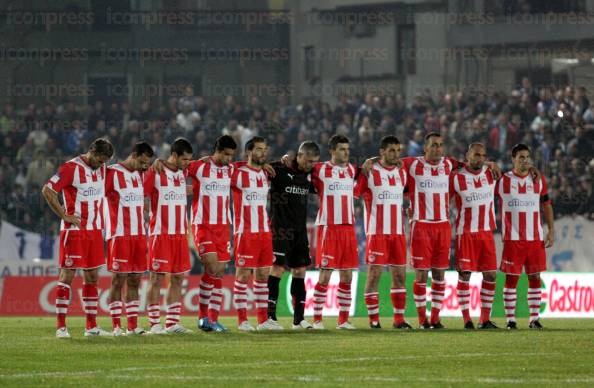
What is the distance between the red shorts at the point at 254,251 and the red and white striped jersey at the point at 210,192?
33 centimetres

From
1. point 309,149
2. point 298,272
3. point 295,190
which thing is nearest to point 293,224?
point 295,190

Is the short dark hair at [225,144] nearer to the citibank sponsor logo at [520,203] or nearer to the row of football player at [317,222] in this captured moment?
the row of football player at [317,222]

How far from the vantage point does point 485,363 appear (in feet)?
36.5

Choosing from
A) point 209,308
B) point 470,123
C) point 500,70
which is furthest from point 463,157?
point 209,308

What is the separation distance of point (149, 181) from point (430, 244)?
3648mm

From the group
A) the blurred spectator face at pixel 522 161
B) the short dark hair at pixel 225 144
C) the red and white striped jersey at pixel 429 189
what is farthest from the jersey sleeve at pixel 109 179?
the blurred spectator face at pixel 522 161

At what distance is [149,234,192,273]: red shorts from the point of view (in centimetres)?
1484

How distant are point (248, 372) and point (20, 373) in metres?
1.89

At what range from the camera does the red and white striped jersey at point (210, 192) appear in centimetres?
1534

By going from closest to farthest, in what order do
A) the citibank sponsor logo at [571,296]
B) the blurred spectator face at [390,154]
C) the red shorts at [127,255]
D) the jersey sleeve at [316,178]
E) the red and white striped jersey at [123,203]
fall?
1. the red shorts at [127,255]
2. the red and white striped jersey at [123,203]
3. the blurred spectator face at [390,154]
4. the jersey sleeve at [316,178]
5. the citibank sponsor logo at [571,296]

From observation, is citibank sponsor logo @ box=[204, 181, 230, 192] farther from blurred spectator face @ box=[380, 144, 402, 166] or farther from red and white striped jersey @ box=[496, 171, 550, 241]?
red and white striped jersey @ box=[496, 171, 550, 241]

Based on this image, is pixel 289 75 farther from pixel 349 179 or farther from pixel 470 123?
pixel 349 179

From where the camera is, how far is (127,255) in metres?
14.6

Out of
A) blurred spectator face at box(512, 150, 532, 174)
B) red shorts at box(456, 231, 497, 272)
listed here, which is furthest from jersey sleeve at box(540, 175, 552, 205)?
red shorts at box(456, 231, 497, 272)
